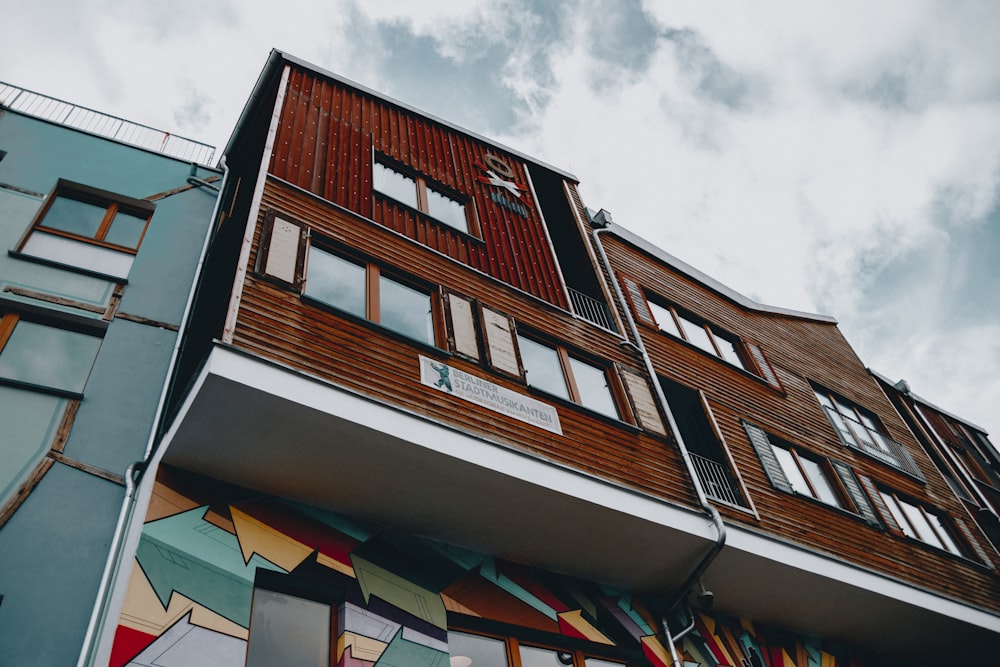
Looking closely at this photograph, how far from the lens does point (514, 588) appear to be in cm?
823

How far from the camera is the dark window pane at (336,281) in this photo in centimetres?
837

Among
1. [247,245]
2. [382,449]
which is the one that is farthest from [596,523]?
[247,245]

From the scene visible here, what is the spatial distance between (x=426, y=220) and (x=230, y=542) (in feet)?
19.8

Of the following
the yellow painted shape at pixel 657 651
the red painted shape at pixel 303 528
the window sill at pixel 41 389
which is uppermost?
the window sill at pixel 41 389

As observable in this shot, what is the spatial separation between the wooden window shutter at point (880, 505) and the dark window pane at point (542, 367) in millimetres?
7600

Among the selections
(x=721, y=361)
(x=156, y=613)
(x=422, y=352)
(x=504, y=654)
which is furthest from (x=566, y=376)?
(x=156, y=613)

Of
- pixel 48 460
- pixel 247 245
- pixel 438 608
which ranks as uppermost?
pixel 247 245

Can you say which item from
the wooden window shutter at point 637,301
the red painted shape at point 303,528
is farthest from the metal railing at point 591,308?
the red painted shape at point 303,528

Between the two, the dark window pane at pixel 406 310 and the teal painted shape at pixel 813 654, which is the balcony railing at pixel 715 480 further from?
the dark window pane at pixel 406 310

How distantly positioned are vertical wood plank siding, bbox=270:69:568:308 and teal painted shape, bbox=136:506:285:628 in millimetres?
5151

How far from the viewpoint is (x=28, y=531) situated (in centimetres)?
688

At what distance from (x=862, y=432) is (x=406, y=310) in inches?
506

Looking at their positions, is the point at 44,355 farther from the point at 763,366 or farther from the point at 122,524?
the point at 763,366

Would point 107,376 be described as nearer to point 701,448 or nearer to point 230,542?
point 230,542
